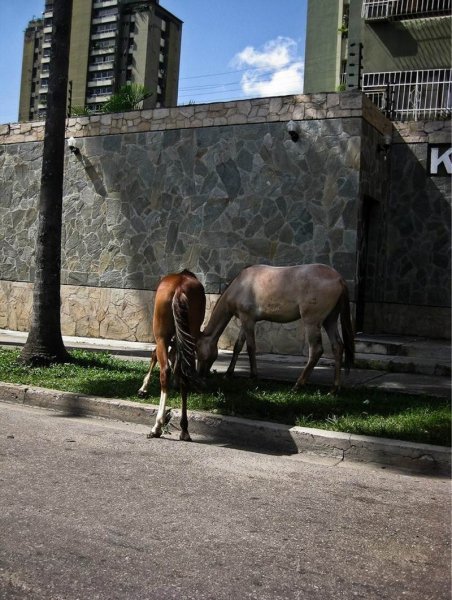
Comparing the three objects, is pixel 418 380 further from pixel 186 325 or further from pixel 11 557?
pixel 11 557

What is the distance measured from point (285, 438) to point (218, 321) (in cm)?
243

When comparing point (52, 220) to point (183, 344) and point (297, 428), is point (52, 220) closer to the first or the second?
point (183, 344)

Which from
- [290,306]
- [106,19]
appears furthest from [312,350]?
[106,19]

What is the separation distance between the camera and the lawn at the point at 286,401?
6.56 m

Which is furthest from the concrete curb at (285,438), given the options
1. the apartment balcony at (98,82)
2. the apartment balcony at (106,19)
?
the apartment balcony at (106,19)

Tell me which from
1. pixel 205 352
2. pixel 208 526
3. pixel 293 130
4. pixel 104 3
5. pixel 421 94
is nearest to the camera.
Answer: pixel 208 526

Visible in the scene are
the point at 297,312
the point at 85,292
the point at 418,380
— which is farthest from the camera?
the point at 85,292

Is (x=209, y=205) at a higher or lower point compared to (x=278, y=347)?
higher

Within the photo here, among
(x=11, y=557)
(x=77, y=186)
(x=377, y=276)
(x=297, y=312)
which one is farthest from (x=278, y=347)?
(x=11, y=557)

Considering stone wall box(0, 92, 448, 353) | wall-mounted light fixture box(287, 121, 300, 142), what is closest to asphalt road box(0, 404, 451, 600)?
stone wall box(0, 92, 448, 353)

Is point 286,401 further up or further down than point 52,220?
further down

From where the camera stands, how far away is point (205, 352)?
8273 millimetres

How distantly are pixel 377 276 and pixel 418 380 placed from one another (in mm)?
4605

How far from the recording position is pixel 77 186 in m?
15.6
